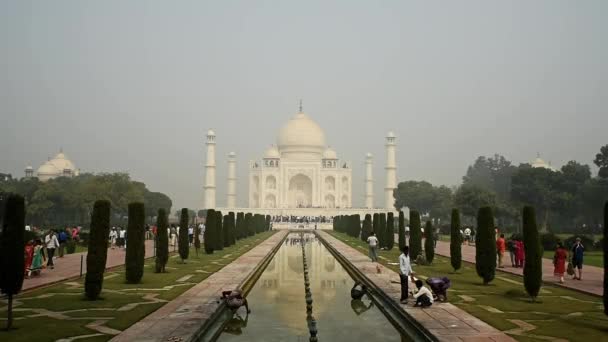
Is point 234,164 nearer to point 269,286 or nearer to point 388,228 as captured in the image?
point 388,228

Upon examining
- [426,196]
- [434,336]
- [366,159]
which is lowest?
[434,336]

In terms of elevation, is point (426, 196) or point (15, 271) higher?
point (426, 196)

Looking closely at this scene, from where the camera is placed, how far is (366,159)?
66.9 meters

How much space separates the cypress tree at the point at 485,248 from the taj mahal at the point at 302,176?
46.0 m

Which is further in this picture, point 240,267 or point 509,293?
point 240,267

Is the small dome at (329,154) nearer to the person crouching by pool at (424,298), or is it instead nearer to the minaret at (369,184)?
the minaret at (369,184)

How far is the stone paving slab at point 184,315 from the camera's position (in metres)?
7.73

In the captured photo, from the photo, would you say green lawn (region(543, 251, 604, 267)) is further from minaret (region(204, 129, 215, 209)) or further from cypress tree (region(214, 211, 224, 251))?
minaret (region(204, 129, 215, 209))

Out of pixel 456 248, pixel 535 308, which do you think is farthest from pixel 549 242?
pixel 535 308

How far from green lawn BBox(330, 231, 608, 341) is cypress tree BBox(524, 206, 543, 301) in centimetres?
29

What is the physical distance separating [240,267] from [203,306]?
691 centimetres

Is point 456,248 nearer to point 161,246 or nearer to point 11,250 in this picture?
point 161,246

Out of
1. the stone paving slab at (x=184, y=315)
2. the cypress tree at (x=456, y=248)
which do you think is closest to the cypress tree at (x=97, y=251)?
the stone paving slab at (x=184, y=315)

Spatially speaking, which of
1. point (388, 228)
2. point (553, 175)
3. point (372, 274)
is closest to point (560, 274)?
point (372, 274)
